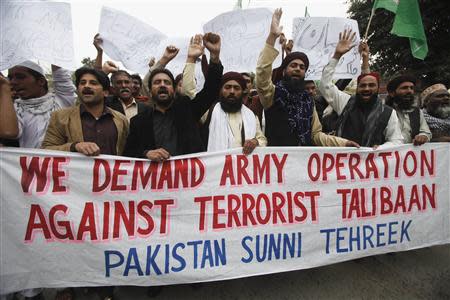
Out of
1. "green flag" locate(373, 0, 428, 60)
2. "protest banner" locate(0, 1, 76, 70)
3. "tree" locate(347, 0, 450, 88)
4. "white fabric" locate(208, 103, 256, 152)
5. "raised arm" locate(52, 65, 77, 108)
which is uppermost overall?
"tree" locate(347, 0, 450, 88)

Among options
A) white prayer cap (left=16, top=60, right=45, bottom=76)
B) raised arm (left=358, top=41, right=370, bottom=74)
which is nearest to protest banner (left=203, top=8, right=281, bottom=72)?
raised arm (left=358, top=41, right=370, bottom=74)

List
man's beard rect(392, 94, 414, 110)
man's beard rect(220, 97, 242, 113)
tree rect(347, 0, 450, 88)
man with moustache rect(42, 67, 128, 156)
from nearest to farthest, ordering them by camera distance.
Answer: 1. man with moustache rect(42, 67, 128, 156)
2. man's beard rect(220, 97, 242, 113)
3. man's beard rect(392, 94, 414, 110)
4. tree rect(347, 0, 450, 88)

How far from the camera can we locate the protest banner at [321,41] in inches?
137

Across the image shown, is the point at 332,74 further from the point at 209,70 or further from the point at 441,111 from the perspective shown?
the point at 441,111

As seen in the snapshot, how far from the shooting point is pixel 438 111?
3.58 meters

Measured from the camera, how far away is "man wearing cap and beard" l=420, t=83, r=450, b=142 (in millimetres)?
3428

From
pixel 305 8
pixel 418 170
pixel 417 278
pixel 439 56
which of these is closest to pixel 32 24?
pixel 418 170

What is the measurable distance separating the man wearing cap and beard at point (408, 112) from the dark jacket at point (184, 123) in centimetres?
197

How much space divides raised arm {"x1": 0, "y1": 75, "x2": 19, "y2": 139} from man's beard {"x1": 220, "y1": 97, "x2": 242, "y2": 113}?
1.55m

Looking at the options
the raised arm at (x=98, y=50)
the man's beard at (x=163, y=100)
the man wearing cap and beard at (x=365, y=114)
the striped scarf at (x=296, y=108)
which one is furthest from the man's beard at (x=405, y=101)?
the raised arm at (x=98, y=50)

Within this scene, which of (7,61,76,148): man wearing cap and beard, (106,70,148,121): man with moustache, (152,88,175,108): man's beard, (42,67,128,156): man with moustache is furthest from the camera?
(106,70,148,121): man with moustache

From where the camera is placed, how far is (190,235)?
7.80 feet

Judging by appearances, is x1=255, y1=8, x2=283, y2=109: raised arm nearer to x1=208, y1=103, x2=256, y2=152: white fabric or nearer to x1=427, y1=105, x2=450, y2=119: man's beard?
x1=208, y1=103, x2=256, y2=152: white fabric

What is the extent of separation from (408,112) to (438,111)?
0.58m
